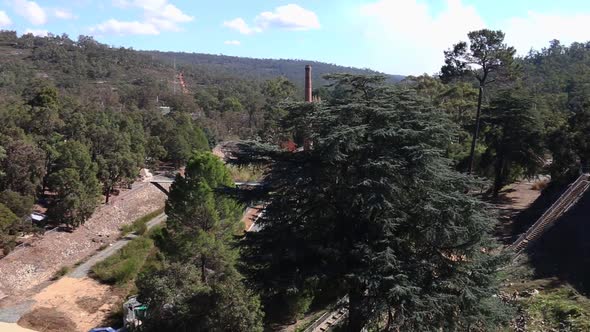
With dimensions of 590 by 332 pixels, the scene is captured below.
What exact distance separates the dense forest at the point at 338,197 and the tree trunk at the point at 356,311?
0.04 metres

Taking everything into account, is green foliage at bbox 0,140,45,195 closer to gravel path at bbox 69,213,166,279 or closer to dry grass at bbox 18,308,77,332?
gravel path at bbox 69,213,166,279

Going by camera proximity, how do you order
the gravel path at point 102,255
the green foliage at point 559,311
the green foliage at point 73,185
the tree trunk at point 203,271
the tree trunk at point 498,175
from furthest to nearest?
the green foliage at point 73,185 < the tree trunk at point 498,175 < the gravel path at point 102,255 < the tree trunk at point 203,271 < the green foliage at point 559,311

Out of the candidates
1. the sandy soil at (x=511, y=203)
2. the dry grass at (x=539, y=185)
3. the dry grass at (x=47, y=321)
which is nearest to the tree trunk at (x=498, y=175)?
the sandy soil at (x=511, y=203)

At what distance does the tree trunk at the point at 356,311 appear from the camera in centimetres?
912

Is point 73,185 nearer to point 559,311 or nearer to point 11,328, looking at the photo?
point 11,328


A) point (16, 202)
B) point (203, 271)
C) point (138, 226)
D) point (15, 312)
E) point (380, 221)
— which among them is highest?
point (380, 221)

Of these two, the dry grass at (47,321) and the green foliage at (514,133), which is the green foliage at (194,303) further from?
the green foliage at (514,133)

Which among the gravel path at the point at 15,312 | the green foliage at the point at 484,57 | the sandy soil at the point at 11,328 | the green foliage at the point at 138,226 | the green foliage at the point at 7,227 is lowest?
the green foliage at the point at 138,226

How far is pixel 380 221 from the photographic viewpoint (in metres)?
9.34

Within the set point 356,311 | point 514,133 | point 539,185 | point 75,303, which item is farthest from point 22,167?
point 539,185

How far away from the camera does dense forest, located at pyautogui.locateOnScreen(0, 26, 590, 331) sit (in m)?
9.30

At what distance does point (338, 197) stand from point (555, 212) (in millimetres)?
17948

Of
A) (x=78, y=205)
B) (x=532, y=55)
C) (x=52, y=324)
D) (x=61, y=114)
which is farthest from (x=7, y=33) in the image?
(x=532, y=55)

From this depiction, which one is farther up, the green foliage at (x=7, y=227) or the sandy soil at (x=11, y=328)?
the green foliage at (x=7, y=227)
